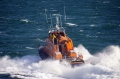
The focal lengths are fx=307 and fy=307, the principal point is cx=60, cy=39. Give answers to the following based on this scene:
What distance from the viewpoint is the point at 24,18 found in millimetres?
80062

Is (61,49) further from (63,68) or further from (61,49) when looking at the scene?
(63,68)

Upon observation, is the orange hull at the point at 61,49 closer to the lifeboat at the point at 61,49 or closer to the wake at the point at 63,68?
the lifeboat at the point at 61,49

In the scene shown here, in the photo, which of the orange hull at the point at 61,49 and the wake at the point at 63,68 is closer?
the wake at the point at 63,68

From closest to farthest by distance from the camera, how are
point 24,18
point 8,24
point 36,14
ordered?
point 8,24
point 24,18
point 36,14

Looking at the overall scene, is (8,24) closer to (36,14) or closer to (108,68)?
(36,14)

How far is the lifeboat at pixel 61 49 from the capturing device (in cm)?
4328

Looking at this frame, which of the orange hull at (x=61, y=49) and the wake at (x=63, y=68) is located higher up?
the orange hull at (x=61, y=49)

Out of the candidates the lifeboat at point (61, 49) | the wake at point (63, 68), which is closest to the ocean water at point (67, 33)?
the wake at point (63, 68)

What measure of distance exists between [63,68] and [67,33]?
79.5 ft

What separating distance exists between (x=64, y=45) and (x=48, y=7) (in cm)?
5045

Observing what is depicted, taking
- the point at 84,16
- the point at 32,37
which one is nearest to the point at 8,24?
the point at 32,37

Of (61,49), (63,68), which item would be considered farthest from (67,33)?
(63,68)

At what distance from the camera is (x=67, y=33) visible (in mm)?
66438

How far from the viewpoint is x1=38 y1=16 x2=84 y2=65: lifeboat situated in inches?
1704
